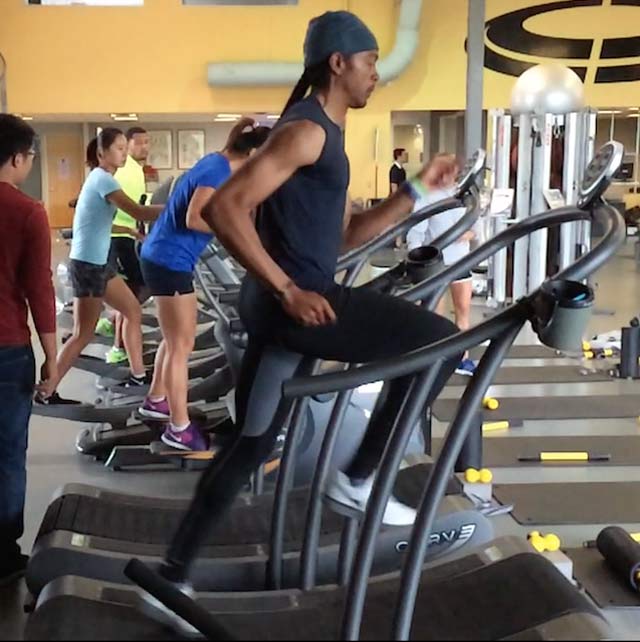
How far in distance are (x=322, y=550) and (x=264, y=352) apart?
79 centimetres

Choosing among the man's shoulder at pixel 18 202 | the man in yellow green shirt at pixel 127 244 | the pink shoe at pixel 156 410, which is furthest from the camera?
the man in yellow green shirt at pixel 127 244

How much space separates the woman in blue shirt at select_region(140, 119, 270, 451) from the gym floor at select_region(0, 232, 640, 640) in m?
Result: 0.25

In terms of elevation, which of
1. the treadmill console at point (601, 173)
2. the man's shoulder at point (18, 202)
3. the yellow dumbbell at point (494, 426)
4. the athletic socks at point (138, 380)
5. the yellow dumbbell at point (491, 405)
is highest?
the treadmill console at point (601, 173)

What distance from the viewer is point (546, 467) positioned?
400 centimetres

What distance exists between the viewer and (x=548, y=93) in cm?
767

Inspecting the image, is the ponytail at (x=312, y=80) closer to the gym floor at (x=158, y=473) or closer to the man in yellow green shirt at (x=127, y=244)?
the gym floor at (x=158, y=473)

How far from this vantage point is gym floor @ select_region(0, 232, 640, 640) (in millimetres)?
2752

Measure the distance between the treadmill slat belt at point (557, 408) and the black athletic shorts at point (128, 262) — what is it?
202cm

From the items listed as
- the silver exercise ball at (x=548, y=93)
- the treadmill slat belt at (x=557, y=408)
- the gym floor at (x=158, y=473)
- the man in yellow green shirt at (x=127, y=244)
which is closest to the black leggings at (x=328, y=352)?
the gym floor at (x=158, y=473)

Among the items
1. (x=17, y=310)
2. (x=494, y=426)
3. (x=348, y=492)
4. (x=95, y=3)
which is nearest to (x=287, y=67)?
(x=95, y=3)

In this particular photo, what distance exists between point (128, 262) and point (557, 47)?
8.55 metres

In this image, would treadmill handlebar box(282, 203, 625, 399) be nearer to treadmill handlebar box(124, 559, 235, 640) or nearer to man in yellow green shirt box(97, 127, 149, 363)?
treadmill handlebar box(124, 559, 235, 640)

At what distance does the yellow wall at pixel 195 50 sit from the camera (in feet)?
39.0

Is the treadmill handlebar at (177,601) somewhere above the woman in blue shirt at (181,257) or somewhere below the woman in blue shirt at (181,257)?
below
